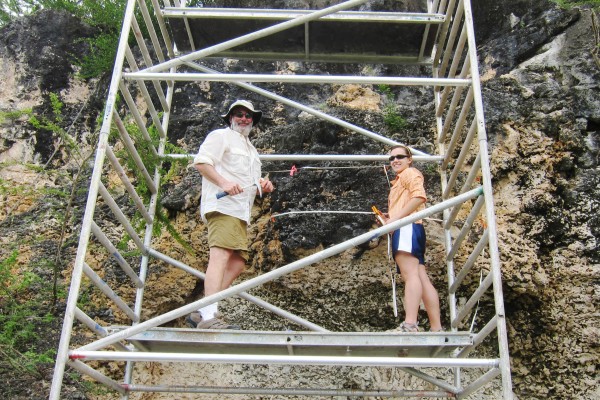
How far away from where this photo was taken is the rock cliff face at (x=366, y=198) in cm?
545

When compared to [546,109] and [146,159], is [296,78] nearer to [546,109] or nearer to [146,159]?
[146,159]

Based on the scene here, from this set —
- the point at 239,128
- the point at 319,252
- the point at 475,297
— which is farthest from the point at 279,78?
the point at 475,297

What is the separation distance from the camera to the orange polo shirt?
4996mm

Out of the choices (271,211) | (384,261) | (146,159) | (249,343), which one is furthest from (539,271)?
(146,159)

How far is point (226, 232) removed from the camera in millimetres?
4836

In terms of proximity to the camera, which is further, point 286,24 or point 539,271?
point 539,271

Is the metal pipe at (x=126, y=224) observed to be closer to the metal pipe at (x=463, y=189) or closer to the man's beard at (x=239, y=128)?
the man's beard at (x=239, y=128)

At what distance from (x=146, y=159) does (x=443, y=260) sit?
221 centimetres

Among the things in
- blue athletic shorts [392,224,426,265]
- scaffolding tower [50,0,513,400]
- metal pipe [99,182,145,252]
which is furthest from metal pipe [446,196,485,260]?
metal pipe [99,182,145,252]

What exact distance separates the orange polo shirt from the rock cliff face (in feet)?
2.17

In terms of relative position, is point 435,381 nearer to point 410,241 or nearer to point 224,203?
point 410,241

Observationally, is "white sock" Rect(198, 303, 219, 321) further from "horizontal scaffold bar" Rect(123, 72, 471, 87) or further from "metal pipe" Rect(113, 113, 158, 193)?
"horizontal scaffold bar" Rect(123, 72, 471, 87)

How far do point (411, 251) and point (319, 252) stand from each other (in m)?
0.81

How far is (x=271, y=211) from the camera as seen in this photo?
238 inches
